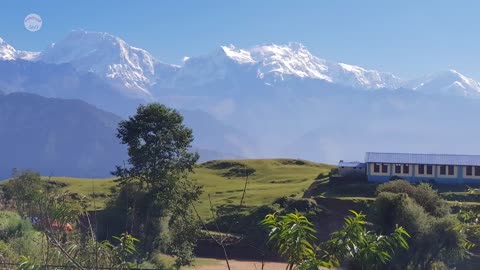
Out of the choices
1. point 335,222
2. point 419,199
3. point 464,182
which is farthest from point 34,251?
point 464,182

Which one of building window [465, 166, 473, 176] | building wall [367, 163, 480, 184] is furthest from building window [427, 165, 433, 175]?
building window [465, 166, 473, 176]

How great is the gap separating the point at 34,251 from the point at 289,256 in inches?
290

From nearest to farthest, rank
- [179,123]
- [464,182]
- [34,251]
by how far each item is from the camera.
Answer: [34,251] < [179,123] < [464,182]

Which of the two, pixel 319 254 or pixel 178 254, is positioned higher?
pixel 319 254

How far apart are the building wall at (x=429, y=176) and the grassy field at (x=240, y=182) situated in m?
5.94

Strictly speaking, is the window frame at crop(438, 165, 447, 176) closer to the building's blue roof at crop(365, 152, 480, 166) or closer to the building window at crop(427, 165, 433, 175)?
the building's blue roof at crop(365, 152, 480, 166)

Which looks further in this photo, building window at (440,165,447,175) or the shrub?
building window at (440,165,447,175)

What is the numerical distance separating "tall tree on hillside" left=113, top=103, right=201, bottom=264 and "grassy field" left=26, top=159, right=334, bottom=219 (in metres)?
13.4

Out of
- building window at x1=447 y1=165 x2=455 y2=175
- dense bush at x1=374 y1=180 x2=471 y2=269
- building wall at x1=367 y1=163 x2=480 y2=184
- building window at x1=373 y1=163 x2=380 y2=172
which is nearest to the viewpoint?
dense bush at x1=374 y1=180 x2=471 y2=269

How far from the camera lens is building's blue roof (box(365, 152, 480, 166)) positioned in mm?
53750

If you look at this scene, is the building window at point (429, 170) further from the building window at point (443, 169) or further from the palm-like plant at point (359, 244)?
the palm-like plant at point (359, 244)

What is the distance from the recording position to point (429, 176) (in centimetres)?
5331

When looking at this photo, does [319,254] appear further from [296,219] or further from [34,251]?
[34,251]

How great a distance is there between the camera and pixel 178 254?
98.6 feet
